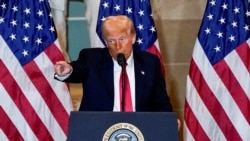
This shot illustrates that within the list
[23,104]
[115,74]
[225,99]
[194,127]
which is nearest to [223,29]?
[225,99]

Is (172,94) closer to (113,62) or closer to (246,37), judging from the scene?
(246,37)

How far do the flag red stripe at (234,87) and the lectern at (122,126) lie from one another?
1.52m

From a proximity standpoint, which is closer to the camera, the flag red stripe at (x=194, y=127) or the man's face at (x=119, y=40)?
the man's face at (x=119, y=40)

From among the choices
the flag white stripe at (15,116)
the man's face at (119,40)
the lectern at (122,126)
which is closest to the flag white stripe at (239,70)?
the man's face at (119,40)

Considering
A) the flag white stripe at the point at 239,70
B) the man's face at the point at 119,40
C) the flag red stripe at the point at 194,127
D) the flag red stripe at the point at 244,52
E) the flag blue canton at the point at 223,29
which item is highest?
the man's face at the point at 119,40

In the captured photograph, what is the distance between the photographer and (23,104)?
283cm

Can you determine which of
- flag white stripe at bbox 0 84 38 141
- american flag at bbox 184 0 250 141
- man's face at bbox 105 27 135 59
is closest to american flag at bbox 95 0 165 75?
american flag at bbox 184 0 250 141

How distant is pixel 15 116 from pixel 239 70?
148 cm

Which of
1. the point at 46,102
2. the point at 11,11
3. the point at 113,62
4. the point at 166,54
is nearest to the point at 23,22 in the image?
the point at 11,11

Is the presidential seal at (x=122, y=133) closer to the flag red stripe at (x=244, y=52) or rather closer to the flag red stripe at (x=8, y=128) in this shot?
the flag red stripe at (x=8, y=128)

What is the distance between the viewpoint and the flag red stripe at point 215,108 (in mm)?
2963

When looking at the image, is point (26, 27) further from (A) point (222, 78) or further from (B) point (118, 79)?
(A) point (222, 78)

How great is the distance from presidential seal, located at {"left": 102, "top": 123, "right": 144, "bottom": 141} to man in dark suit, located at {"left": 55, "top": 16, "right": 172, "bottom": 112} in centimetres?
52

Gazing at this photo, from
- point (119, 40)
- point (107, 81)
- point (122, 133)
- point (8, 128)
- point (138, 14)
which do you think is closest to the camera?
point (122, 133)
